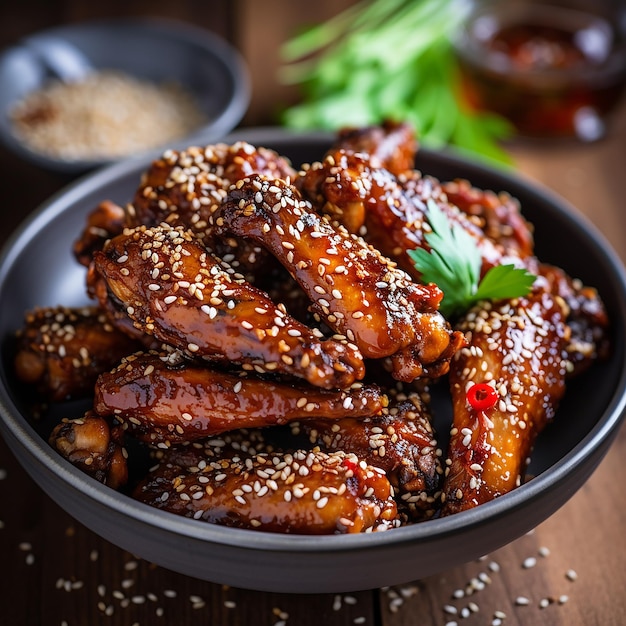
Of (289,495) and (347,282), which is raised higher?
(347,282)

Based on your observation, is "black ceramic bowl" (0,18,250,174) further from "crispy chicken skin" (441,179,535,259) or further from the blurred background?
"crispy chicken skin" (441,179,535,259)

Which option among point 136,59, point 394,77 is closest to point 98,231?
point 394,77

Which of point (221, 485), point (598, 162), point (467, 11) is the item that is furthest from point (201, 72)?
point (221, 485)

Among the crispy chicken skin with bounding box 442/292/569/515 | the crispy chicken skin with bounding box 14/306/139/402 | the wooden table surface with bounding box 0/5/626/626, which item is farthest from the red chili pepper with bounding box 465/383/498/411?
the crispy chicken skin with bounding box 14/306/139/402

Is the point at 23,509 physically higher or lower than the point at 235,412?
lower

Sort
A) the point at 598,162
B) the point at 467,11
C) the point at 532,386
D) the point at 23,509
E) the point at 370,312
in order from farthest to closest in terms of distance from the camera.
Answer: the point at 467,11 → the point at 598,162 → the point at 23,509 → the point at 532,386 → the point at 370,312

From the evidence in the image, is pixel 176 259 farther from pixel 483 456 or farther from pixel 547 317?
pixel 547 317

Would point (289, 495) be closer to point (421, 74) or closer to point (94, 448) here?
point (94, 448)

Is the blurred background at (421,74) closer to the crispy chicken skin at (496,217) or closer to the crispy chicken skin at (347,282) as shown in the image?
the crispy chicken skin at (496,217)
